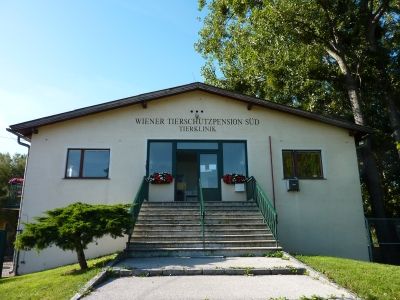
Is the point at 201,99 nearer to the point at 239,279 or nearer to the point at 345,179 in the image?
the point at 345,179

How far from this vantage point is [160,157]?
14.4 m

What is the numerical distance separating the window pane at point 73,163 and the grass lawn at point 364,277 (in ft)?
29.3

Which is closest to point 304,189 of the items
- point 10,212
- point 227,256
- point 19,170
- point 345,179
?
point 345,179

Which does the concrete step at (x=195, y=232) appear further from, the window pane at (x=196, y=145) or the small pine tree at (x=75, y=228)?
the window pane at (x=196, y=145)

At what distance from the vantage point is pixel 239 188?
14.1 metres

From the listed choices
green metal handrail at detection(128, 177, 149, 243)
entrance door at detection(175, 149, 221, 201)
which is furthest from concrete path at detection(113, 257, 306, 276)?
entrance door at detection(175, 149, 221, 201)

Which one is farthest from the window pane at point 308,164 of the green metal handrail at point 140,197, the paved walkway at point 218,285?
the green metal handrail at point 140,197

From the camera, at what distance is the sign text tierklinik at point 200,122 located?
48.0 ft

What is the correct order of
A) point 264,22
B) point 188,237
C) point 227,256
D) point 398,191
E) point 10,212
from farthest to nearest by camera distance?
point 10,212 → point 398,191 → point 264,22 → point 188,237 → point 227,256

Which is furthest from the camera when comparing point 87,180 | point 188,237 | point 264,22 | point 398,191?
point 398,191

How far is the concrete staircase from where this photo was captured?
10.2 meters

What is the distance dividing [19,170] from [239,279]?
3617 cm

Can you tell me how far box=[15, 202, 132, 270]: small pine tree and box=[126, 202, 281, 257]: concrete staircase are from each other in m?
1.36

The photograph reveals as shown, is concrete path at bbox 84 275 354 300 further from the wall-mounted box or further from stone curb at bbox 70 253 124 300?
the wall-mounted box
